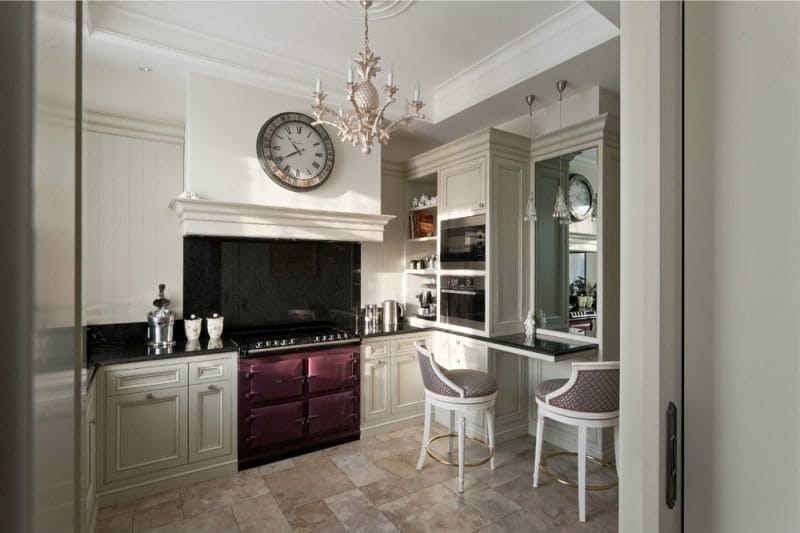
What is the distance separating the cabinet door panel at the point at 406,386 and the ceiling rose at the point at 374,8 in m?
2.64

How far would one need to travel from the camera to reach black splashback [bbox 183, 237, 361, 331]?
342 cm

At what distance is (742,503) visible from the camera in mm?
676

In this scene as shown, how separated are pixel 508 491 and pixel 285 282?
246 cm

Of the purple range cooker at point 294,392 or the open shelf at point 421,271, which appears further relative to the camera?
the open shelf at point 421,271

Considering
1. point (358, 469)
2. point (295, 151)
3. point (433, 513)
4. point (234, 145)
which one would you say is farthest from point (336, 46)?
point (433, 513)

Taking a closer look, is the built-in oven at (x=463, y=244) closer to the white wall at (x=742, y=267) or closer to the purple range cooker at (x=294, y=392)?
the purple range cooker at (x=294, y=392)

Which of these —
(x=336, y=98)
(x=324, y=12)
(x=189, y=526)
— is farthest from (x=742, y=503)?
(x=336, y=98)

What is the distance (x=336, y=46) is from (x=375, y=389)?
275 centimetres

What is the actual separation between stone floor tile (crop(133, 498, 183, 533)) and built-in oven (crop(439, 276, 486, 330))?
2.42m

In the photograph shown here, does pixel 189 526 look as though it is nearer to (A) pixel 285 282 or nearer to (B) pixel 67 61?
(A) pixel 285 282

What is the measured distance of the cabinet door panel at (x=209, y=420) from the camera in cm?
277

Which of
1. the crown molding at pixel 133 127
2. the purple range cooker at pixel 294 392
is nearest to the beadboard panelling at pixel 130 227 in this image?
the crown molding at pixel 133 127

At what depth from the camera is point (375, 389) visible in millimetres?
3568

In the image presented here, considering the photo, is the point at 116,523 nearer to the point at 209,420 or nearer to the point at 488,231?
the point at 209,420
